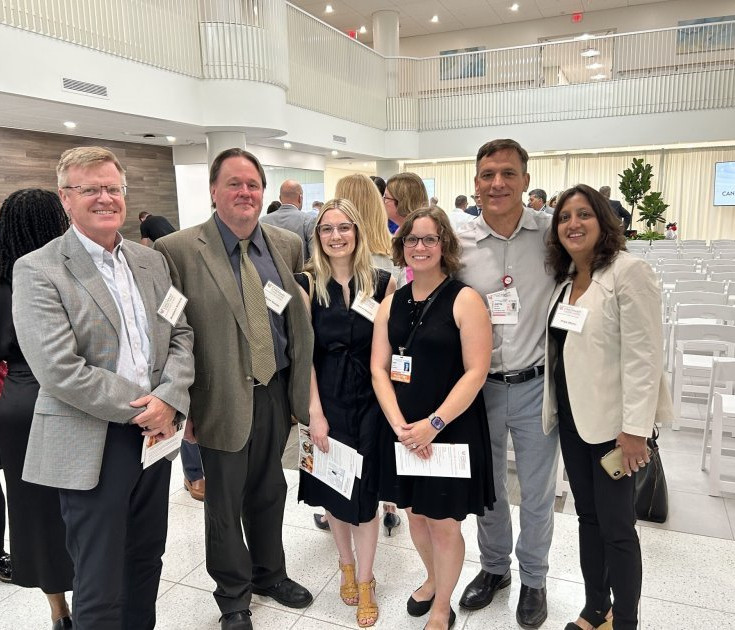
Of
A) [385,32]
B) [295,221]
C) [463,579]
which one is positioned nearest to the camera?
[463,579]

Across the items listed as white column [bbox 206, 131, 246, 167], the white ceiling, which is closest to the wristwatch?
white column [bbox 206, 131, 246, 167]

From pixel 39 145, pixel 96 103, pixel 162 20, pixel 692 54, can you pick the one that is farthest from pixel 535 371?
pixel 692 54

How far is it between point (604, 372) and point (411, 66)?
553 inches

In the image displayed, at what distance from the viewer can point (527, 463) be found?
2.15m

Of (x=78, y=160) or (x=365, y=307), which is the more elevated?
(x=78, y=160)

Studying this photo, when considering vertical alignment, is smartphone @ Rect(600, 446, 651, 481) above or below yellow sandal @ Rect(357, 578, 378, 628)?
above

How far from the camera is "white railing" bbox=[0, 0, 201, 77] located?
18.6 ft

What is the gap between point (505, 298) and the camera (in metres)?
2.06

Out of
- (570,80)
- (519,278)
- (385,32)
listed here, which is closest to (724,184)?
(570,80)

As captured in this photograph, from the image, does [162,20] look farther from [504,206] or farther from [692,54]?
[692,54]

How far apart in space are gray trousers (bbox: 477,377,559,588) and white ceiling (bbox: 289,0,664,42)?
14601 millimetres

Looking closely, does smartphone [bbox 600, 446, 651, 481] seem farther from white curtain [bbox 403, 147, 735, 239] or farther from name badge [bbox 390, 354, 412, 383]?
white curtain [bbox 403, 147, 735, 239]

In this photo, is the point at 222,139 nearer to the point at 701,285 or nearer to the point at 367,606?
the point at 701,285

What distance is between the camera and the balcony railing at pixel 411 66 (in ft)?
24.0
